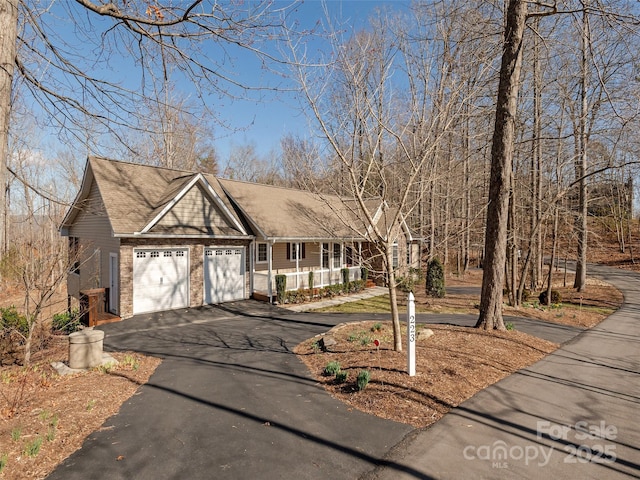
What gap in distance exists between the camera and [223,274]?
15109 mm

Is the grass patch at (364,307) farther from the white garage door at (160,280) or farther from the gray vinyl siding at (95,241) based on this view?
the gray vinyl siding at (95,241)

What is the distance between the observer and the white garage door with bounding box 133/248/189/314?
1255 centimetres

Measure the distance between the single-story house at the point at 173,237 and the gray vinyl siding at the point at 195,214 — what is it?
0.04 m

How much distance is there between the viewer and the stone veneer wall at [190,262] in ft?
39.5

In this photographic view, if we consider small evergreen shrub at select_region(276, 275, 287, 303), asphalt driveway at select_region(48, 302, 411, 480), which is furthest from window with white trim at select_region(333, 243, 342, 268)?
asphalt driveway at select_region(48, 302, 411, 480)

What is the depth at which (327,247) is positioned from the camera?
2039 centimetres

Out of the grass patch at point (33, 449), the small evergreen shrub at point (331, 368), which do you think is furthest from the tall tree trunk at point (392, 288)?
the grass patch at point (33, 449)

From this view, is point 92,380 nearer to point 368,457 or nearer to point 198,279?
point 368,457

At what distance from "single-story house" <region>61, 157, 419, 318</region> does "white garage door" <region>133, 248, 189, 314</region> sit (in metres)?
0.04

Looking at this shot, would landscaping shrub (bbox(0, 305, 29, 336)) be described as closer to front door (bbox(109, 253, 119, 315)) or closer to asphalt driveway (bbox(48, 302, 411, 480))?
front door (bbox(109, 253, 119, 315))

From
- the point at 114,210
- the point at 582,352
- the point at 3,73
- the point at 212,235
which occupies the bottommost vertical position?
the point at 582,352

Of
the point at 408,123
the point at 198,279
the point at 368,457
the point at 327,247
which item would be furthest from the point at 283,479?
the point at 327,247

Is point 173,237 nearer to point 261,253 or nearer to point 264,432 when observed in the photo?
point 261,253

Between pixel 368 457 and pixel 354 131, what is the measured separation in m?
5.54
